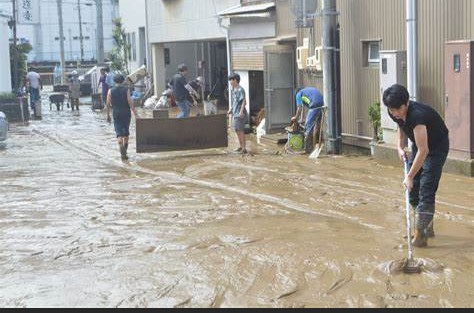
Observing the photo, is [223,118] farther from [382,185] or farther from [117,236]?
[117,236]

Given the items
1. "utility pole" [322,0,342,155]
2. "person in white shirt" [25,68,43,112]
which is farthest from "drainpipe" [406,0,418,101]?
"person in white shirt" [25,68,43,112]

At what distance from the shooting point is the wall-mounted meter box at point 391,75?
11.1 metres

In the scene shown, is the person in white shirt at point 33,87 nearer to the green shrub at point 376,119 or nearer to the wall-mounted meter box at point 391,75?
the green shrub at point 376,119

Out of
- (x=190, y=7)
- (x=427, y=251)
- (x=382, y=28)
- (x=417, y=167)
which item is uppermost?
(x=190, y=7)

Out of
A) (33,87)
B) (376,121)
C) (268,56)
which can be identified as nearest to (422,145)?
(376,121)

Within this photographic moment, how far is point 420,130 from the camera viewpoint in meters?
6.07

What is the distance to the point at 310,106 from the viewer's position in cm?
1308

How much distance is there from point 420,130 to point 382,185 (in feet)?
11.8

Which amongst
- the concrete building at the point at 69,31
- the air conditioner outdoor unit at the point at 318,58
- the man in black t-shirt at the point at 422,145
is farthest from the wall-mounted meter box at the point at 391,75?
the concrete building at the point at 69,31

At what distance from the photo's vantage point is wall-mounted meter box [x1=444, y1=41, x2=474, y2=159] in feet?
31.6

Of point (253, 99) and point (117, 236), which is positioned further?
point (253, 99)

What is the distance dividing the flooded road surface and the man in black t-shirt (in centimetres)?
35

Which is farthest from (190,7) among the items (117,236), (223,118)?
(117,236)

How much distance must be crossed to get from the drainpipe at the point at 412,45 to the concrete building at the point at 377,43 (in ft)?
0.92
